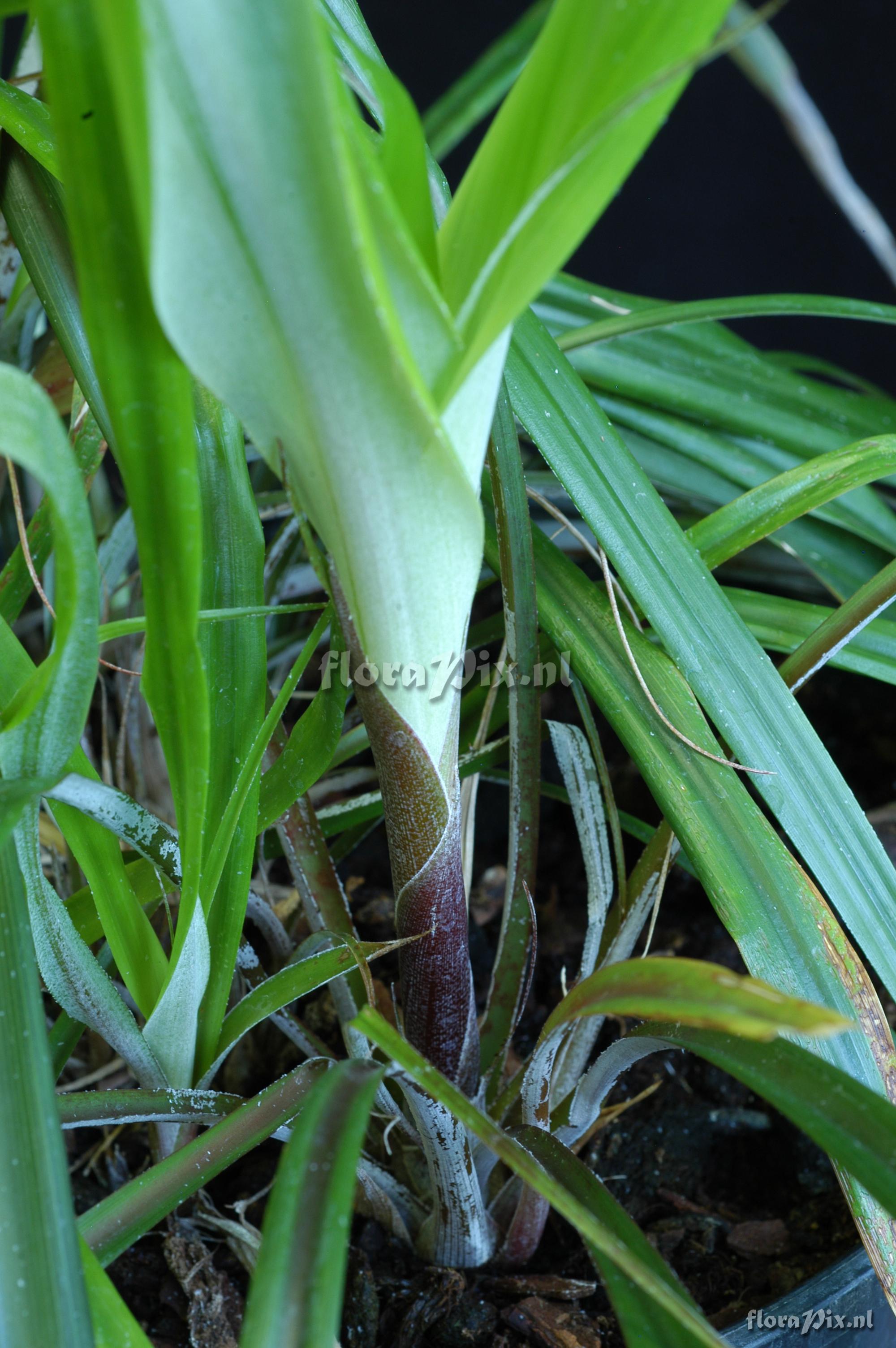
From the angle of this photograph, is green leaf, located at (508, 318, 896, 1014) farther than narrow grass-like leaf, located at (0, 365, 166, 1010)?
Yes

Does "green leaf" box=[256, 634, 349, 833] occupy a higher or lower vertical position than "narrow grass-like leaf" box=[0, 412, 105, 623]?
lower

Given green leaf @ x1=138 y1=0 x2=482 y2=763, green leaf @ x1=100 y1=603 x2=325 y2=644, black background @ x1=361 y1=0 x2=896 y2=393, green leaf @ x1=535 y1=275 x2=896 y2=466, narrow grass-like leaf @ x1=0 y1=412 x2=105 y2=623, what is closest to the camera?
green leaf @ x1=138 y1=0 x2=482 y2=763

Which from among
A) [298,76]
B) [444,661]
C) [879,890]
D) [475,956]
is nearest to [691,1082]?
[475,956]

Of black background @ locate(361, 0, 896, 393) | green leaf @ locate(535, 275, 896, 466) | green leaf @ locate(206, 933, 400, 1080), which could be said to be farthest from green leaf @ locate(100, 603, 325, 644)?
black background @ locate(361, 0, 896, 393)

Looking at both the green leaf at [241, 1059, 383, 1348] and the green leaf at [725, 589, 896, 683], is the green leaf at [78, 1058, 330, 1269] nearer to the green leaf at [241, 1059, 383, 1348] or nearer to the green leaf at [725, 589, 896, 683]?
the green leaf at [241, 1059, 383, 1348]

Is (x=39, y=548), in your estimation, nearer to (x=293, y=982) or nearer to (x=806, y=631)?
(x=293, y=982)

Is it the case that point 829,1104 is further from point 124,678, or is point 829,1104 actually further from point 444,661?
point 124,678
